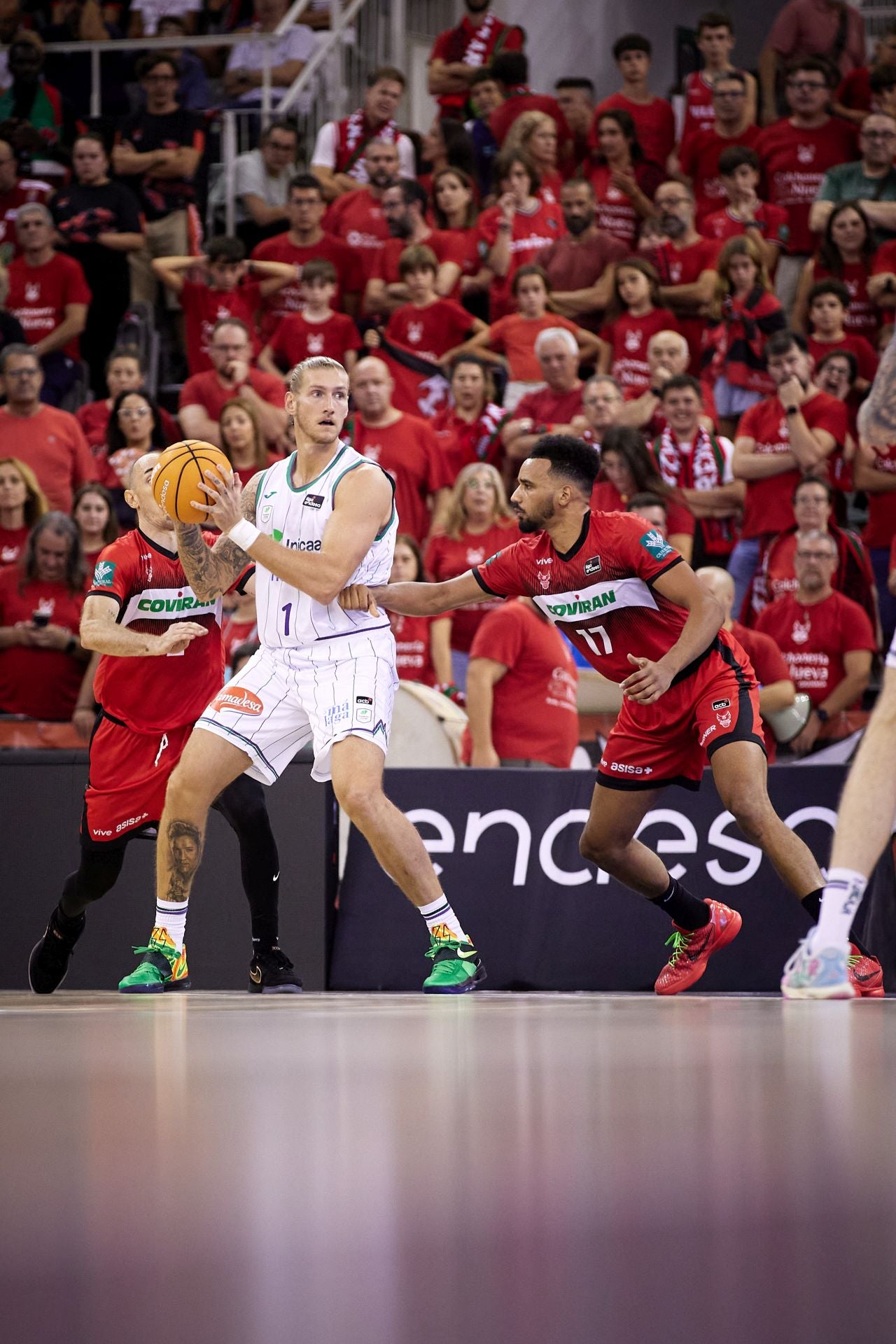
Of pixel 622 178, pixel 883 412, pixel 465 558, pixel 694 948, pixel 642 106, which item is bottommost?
pixel 694 948

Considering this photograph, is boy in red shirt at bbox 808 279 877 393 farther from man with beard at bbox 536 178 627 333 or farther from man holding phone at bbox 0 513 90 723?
man holding phone at bbox 0 513 90 723

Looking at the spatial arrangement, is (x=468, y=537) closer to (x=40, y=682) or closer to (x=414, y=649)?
(x=414, y=649)

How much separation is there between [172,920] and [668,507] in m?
4.74

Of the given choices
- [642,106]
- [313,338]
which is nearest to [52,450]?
[313,338]

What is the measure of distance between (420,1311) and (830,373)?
9.69 metres

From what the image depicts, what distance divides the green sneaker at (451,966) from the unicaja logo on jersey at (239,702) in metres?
1.05

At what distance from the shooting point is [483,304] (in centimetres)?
1335

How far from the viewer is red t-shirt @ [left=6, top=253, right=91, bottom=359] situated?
1345 centimetres

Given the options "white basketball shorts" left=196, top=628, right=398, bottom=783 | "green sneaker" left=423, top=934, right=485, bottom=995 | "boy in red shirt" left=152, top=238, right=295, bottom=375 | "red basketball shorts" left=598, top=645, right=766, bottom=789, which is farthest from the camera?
"boy in red shirt" left=152, top=238, right=295, bottom=375

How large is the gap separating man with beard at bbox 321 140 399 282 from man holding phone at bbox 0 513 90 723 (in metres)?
4.78

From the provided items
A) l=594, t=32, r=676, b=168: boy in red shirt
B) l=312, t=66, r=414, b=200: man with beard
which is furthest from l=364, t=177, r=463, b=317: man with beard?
l=594, t=32, r=676, b=168: boy in red shirt

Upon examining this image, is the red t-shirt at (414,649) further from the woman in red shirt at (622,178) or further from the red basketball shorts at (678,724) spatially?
the woman in red shirt at (622,178)

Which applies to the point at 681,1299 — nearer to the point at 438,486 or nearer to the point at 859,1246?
the point at 859,1246

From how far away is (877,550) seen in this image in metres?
10.4
